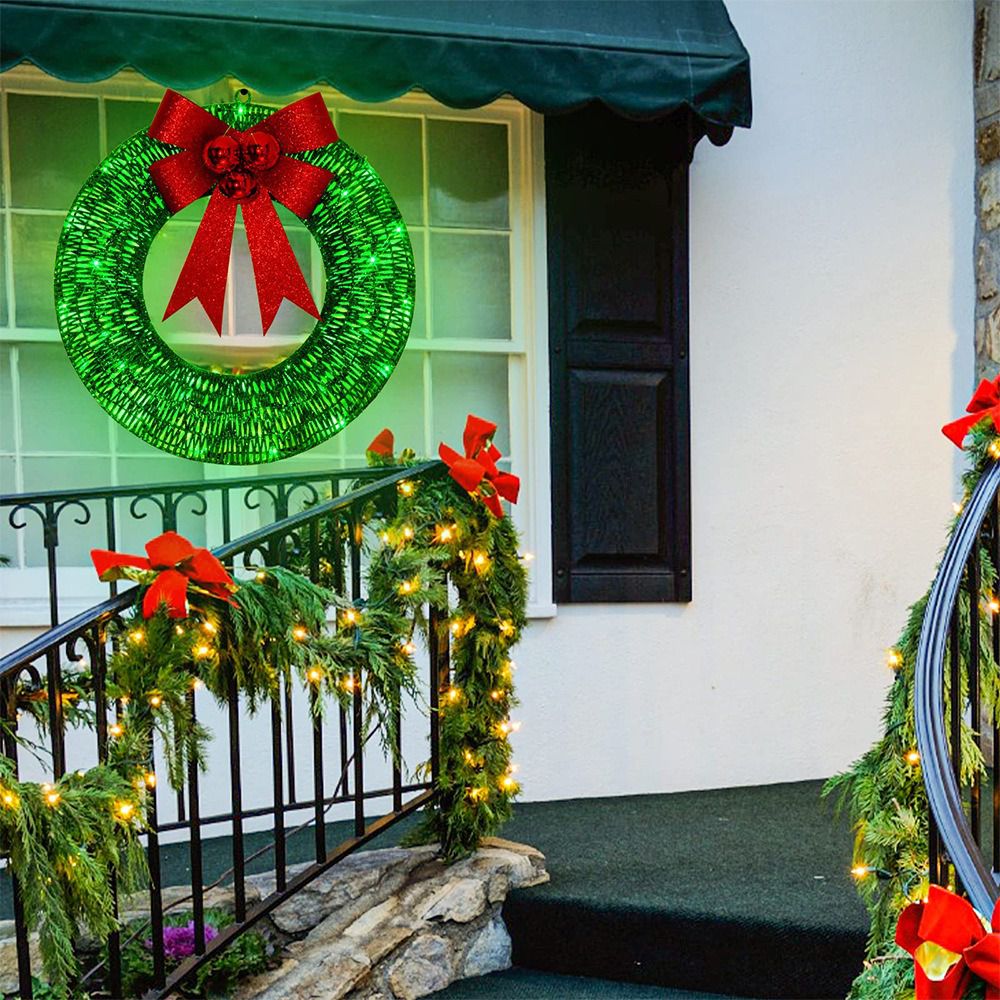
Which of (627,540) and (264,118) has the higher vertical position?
(264,118)

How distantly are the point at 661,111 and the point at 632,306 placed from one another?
68 cm

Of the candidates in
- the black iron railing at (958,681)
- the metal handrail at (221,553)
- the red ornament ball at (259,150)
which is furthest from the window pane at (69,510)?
the black iron railing at (958,681)

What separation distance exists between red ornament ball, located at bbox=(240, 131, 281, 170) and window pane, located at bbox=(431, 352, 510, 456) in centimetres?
90

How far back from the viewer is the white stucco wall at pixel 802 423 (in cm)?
423

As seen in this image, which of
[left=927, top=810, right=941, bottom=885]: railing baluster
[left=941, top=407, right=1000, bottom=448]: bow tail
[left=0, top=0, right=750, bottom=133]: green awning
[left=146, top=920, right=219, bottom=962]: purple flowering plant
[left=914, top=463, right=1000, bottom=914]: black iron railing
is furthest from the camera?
[left=0, top=0, right=750, bottom=133]: green awning

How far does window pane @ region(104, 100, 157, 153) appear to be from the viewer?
12.9 ft

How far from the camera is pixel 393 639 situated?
2.84 meters

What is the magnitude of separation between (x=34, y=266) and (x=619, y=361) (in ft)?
6.25

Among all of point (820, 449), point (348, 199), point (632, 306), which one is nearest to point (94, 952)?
point (348, 199)

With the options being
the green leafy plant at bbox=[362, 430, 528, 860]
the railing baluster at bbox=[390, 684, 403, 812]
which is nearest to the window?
the green leafy plant at bbox=[362, 430, 528, 860]

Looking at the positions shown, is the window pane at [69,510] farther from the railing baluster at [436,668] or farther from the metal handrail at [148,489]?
the railing baluster at [436,668]

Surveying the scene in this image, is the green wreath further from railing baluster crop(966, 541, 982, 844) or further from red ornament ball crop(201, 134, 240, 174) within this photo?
railing baluster crop(966, 541, 982, 844)

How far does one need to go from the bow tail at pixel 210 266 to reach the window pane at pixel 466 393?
83cm

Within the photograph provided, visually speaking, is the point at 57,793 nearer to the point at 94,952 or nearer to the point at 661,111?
the point at 94,952
